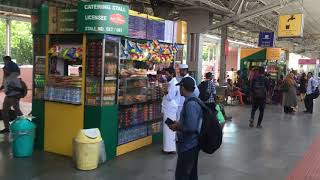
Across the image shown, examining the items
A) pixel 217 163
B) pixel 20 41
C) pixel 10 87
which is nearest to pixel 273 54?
pixel 20 41

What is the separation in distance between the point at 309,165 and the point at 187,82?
391 centimetres

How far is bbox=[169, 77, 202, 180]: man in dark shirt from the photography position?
4.16 metres

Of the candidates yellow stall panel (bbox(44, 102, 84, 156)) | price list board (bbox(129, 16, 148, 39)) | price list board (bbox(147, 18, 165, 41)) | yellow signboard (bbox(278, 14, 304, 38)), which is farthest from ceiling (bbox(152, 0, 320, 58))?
yellow stall panel (bbox(44, 102, 84, 156))

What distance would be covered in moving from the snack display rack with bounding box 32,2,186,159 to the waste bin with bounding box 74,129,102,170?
396 mm

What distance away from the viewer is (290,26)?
15758mm

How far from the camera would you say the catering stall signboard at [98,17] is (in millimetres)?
6289

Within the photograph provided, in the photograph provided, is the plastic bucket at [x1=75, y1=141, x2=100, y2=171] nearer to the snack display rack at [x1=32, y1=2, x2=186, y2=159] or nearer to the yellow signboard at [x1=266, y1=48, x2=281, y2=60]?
the snack display rack at [x1=32, y1=2, x2=186, y2=159]

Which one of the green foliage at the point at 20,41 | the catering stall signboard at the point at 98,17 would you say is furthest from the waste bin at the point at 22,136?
the green foliage at the point at 20,41

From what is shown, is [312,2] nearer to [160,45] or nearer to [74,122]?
[160,45]

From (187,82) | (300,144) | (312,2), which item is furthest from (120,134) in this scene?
(312,2)

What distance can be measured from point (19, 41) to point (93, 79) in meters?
14.1

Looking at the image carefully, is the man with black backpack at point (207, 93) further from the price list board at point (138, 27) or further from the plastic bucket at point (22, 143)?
the plastic bucket at point (22, 143)

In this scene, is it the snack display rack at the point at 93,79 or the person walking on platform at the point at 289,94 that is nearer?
the snack display rack at the point at 93,79

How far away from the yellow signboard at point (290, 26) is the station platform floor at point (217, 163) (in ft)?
23.3
